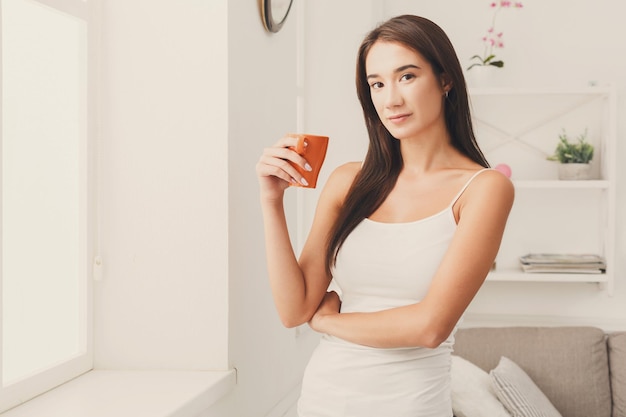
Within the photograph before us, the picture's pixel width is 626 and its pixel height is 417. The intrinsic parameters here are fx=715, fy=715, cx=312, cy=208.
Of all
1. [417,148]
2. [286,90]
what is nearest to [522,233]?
[286,90]

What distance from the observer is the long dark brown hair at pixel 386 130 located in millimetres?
1465

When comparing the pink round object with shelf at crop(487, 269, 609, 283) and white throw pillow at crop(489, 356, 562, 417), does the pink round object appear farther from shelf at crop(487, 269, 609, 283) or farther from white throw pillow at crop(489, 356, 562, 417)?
white throw pillow at crop(489, 356, 562, 417)

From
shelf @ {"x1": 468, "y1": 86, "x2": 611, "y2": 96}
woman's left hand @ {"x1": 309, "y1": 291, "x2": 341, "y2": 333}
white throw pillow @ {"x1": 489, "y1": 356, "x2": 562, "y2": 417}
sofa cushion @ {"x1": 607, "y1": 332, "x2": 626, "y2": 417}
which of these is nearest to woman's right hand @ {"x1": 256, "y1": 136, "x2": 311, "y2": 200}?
woman's left hand @ {"x1": 309, "y1": 291, "x2": 341, "y2": 333}

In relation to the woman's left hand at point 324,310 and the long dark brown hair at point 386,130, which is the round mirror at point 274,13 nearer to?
the long dark brown hair at point 386,130

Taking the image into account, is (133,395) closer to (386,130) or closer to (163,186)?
(163,186)

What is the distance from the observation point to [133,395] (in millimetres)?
1499

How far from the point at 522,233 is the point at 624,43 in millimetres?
1139

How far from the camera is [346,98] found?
371cm

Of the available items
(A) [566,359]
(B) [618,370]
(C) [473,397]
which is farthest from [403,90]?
(B) [618,370]

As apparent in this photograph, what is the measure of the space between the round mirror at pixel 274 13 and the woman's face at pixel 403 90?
60 cm

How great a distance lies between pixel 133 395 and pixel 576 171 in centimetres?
279

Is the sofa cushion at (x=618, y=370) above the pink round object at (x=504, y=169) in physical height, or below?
below

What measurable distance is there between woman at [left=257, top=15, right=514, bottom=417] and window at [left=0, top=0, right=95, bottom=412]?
50cm

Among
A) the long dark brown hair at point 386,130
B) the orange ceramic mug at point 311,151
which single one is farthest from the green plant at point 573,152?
the orange ceramic mug at point 311,151
